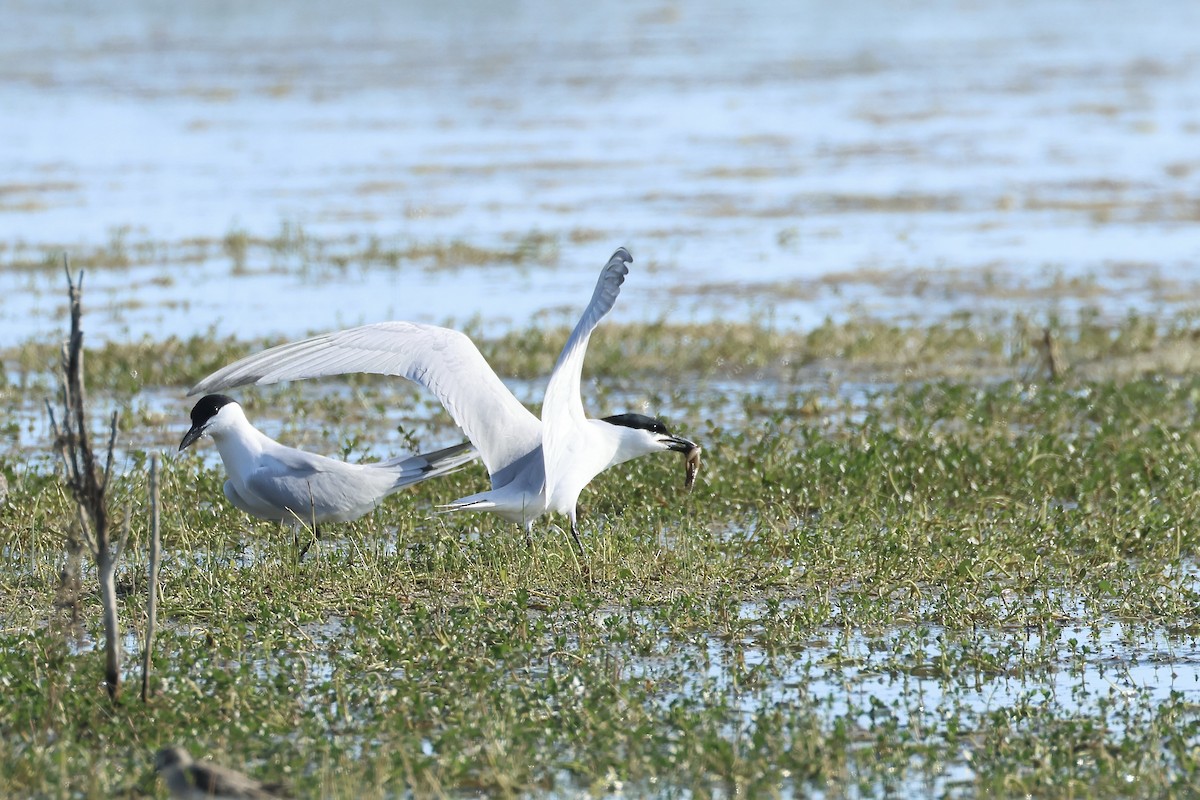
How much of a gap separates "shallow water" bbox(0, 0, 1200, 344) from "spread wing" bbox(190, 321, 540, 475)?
20.9ft

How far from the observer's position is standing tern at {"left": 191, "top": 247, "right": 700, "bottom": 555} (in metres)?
7.29

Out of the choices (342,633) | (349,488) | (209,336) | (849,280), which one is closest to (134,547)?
(349,488)

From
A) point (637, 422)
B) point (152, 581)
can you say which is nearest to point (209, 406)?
point (637, 422)

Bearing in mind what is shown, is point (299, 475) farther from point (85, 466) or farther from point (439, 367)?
point (85, 466)

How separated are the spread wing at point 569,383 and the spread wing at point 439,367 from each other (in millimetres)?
154

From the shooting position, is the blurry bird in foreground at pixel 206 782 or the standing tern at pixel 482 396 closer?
the blurry bird in foreground at pixel 206 782

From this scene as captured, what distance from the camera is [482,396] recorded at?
24.6ft

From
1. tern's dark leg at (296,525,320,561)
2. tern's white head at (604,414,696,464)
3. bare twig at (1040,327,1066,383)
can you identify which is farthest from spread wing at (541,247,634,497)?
bare twig at (1040,327,1066,383)

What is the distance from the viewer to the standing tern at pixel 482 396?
7293 mm

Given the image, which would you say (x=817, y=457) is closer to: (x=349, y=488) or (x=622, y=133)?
(x=349, y=488)

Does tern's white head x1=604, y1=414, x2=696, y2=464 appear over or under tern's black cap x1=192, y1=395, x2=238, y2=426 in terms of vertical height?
under

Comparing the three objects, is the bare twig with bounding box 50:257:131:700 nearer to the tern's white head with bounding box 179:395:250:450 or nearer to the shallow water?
the tern's white head with bounding box 179:395:250:450

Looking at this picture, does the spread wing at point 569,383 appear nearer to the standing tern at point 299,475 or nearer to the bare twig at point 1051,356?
the standing tern at point 299,475

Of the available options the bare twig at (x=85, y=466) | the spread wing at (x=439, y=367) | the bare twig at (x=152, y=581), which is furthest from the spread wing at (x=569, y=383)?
the bare twig at (x=85, y=466)
